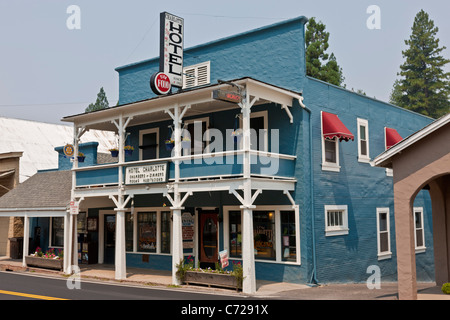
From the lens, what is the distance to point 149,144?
73.3 feet

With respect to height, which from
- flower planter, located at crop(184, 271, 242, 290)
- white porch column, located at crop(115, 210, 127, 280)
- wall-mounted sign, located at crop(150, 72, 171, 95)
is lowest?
flower planter, located at crop(184, 271, 242, 290)

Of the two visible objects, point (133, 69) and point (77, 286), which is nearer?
point (77, 286)

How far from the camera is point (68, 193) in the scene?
2339 cm

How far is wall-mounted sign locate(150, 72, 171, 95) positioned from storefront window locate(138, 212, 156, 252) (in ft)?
19.5

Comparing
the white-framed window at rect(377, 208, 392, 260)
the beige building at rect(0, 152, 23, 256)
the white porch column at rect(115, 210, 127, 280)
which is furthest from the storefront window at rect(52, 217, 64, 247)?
the white-framed window at rect(377, 208, 392, 260)

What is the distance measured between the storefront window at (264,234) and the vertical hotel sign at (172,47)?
6.40 meters

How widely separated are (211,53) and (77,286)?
11.0 metres

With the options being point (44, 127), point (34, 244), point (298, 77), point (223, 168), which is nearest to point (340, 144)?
point (298, 77)

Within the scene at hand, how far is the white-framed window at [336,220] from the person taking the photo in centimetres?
1839

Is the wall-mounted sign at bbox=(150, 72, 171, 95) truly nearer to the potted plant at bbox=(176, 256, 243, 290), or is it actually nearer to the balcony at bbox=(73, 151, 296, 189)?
the balcony at bbox=(73, 151, 296, 189)

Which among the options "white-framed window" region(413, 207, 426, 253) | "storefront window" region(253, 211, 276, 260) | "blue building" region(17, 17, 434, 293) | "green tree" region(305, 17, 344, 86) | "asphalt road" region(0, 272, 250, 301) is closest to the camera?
"asphalt road" region(0, 272, 250, 301)

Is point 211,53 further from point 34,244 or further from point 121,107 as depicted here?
point 34,244

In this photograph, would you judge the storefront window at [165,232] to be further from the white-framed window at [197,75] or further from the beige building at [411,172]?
the beige building at [411,172]

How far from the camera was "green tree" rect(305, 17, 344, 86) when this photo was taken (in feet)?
138
